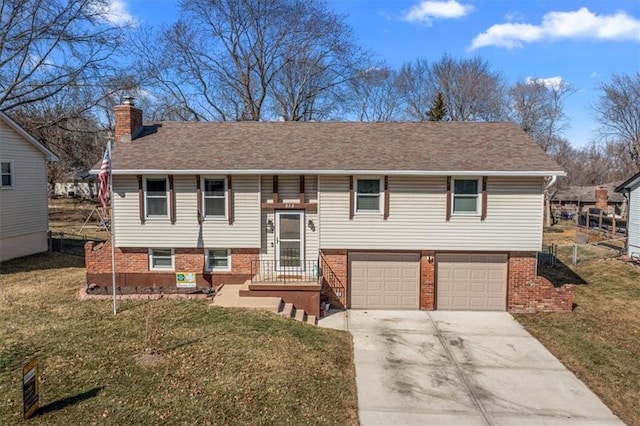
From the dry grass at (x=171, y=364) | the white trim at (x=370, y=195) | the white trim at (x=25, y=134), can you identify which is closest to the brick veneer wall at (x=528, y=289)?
the white trim at (x=370, y=195)

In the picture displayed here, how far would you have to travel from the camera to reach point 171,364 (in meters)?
8.55

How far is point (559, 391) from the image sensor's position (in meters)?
8.58

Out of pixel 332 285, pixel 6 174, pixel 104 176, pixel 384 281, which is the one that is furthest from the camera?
pixel 6 174

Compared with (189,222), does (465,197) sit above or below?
above

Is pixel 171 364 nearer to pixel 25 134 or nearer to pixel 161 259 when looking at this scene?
pixel 161 259

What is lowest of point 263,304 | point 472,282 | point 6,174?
point 263,304

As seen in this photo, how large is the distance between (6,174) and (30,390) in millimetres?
14360

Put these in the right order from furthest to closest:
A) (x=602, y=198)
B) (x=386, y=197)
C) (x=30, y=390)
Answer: (x=602, y=198), (x=386, y=197), (x=30, y=390)

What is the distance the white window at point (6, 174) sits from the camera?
677 inches

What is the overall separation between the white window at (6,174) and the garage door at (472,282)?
677 inches

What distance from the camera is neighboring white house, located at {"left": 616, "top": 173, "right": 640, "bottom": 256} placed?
1923cm

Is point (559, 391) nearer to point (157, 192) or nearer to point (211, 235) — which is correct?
point (211, 235)

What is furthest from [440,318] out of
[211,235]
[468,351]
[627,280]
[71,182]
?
[71,182]

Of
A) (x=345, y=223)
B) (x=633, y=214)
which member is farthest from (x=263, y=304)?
(x=633, y=214)
